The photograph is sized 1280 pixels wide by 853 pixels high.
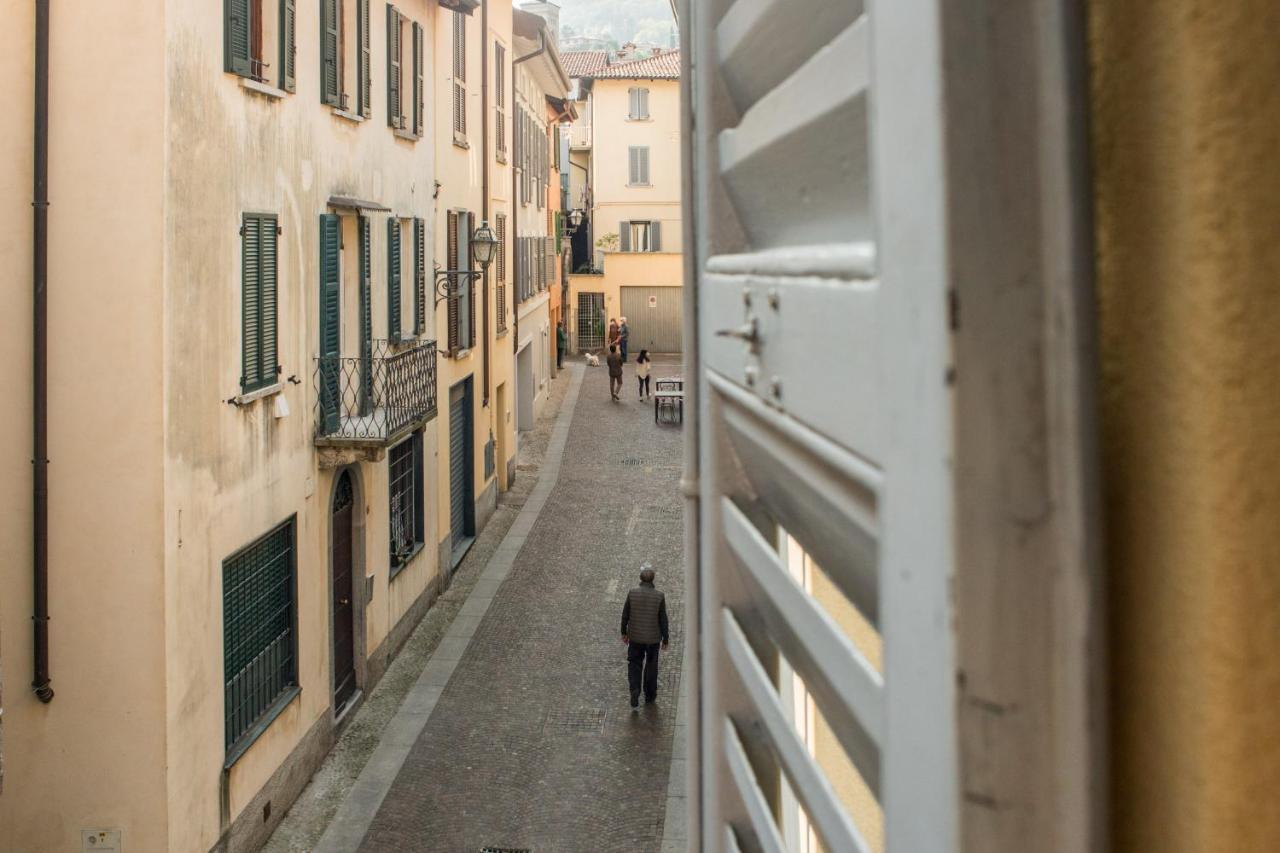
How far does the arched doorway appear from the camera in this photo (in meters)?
13.5

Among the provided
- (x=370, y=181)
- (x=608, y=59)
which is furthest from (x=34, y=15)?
(x=608, y=59)

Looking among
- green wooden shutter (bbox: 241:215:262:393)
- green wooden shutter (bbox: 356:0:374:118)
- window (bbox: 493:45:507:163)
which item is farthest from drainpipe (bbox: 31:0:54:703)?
window (bbox: 493:45:507:163)

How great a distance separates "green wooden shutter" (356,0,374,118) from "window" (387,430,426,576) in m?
3.93

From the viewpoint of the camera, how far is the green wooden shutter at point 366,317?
13852 millimetres

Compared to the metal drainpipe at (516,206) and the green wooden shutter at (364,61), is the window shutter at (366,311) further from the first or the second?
the metal drainpipe at (516,206)

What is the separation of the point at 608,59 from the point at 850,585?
5714 cm

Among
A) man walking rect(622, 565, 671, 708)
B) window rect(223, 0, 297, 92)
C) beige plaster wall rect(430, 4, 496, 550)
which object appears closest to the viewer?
window rect(223, 0, 297, 92)

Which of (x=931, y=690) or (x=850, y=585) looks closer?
(x=931, y=690)

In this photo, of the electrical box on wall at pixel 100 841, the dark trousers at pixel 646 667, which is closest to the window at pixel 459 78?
the dark trousers at pixel 646 667

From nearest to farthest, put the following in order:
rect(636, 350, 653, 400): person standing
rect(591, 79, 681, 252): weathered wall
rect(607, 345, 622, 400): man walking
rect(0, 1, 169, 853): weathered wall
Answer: rect(0, 1, 169, 853): weathered wall → rect(607, 345, 622, 400): man walking → rect(636, 350, 653, 400): person standing → rect(591, 79, 681, 252): weathered wall

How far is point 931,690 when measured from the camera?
3.09 ft

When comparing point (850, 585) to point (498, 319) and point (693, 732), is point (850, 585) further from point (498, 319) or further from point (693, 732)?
point (498, 319)

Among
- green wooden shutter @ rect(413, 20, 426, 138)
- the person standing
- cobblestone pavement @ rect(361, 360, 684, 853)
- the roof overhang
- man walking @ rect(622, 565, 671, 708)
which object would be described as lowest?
cobblestone pavement @ rect(361, 360, 684, 853)

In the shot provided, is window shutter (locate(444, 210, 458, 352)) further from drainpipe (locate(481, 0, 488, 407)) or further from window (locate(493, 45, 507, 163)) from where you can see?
window (locate(493, 45, 507, 163))
